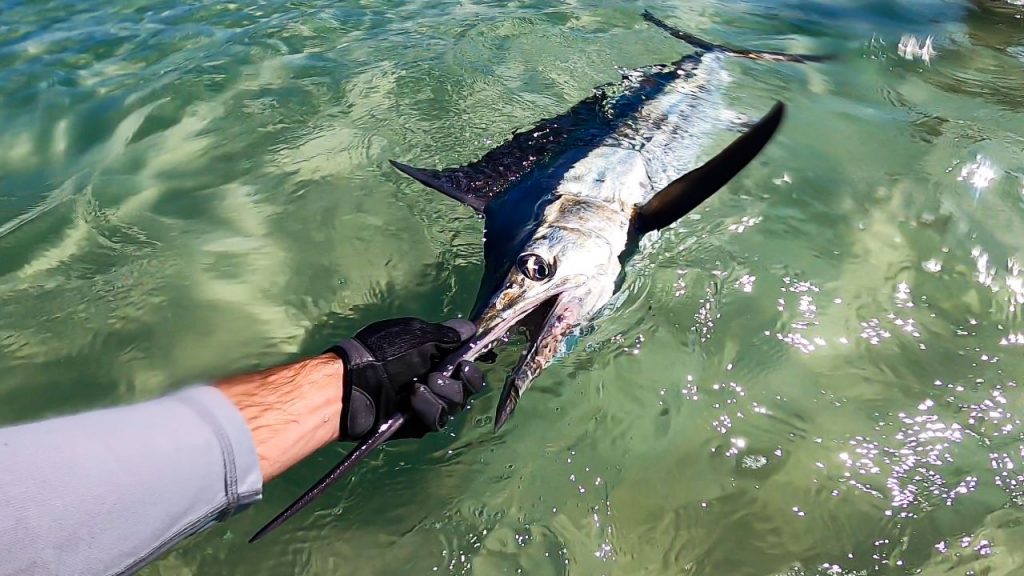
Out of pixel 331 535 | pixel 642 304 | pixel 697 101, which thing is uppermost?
pixel 697 101

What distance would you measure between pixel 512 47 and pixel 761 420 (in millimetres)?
3381

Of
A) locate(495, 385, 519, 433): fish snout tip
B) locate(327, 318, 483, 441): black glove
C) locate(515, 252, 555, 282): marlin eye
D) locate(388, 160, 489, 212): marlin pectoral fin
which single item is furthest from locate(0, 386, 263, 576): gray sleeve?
locate(388, 160, 489, 212): marlin pectoral fin

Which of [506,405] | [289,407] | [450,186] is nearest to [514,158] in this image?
[450,186]

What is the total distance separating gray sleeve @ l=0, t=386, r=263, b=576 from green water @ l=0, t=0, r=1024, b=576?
0.24 feet

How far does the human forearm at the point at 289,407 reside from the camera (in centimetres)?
174

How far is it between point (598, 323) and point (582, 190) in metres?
0.73

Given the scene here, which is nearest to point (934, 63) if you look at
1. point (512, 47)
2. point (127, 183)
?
point (512, 47)

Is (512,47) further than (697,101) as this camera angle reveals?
Yes

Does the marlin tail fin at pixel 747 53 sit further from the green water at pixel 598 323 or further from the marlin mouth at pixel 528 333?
the marlin mouth at pixel 528 333

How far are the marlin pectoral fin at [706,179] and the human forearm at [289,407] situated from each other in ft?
4.35

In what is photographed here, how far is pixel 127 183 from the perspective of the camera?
11.2ft

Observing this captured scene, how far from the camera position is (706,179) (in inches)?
93.9

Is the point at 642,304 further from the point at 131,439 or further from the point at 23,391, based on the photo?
the point at 23,391

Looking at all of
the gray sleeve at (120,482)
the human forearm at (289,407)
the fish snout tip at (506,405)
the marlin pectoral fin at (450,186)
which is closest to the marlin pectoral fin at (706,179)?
the marlin pectoral fin at (450,186)
